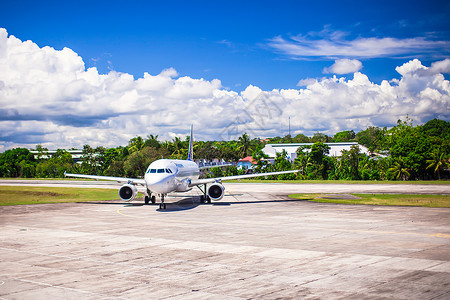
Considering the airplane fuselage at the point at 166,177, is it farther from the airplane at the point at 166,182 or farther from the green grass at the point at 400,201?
the green grass at the point at 400,201

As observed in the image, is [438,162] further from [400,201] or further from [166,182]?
[166,182]

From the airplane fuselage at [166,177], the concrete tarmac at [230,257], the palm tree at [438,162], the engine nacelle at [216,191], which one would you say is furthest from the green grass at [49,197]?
the palm tree at [438,162]

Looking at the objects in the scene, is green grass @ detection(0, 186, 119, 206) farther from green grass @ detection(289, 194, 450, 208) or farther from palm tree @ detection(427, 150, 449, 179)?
palm tree @ detection(427, 150, 449, 179)

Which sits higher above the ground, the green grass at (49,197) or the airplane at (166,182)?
the airplane at (166,182)

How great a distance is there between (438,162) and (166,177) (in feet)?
228

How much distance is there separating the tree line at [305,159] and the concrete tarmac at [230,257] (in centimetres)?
5889

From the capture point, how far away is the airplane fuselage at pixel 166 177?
104 ft

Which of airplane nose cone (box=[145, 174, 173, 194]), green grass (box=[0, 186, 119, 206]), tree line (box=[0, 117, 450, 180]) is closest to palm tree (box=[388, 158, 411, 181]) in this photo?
tree line (box=[0, 117, 450, 180])

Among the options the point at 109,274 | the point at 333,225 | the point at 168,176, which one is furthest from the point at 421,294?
the point at 168,176

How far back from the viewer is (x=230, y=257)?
48.1 feet

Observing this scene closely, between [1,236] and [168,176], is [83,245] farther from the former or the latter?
[168,176]

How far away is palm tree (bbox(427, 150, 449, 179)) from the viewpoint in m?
81.7

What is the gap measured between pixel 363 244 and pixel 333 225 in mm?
5798

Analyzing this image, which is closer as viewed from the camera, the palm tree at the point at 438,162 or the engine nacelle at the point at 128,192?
the engine nacelle at the point at 128,192
